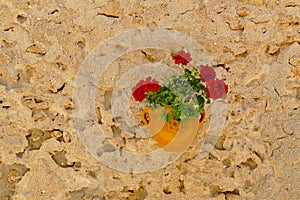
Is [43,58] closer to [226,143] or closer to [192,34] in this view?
[192,34]

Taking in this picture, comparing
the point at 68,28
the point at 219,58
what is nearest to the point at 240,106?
the point at 219,58

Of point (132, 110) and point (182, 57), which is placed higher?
point (182, 57)

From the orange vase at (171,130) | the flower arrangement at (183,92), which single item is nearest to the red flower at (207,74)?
the flower arrangement at (183,92)

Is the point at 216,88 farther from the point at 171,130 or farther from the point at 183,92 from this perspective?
the point at 171,130

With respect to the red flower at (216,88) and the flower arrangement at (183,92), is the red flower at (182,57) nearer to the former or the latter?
the flower arrangement at (183,92)

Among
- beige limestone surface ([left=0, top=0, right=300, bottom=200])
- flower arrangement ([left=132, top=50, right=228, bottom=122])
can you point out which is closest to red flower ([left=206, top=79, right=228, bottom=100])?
flower arrangement ([left=132, top=50, right=228, bottom=122])

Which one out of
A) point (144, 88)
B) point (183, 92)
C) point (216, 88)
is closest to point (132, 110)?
point (144, 88)
